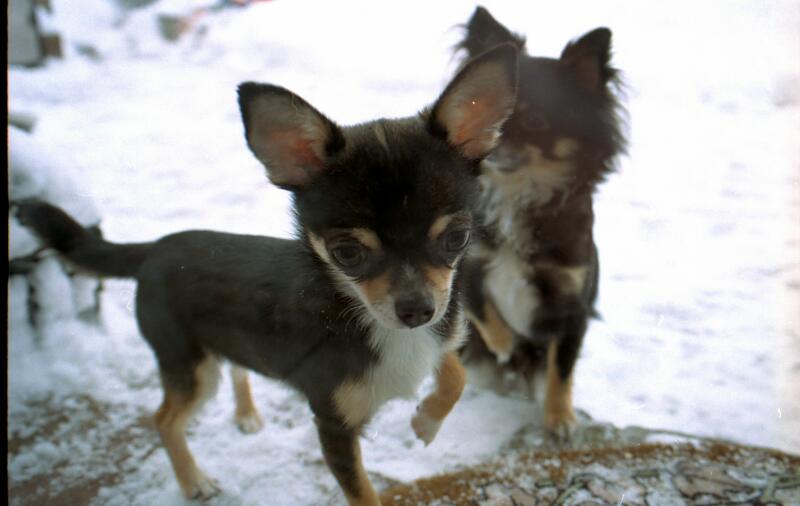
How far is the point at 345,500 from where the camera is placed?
163 centimetres

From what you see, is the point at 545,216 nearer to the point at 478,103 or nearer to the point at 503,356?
the point at 503,356

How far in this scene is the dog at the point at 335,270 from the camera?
3.86ft

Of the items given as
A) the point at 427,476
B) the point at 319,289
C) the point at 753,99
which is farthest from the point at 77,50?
the point at 753,99

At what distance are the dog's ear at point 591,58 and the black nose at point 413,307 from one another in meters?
0.84

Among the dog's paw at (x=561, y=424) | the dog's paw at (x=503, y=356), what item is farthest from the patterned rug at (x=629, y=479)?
the dog's paw at (x=503, y=356)

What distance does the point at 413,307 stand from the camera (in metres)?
1.15

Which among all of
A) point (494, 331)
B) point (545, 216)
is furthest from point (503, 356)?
point (545, 216)

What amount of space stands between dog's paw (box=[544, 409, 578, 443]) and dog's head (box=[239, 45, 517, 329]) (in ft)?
3.02

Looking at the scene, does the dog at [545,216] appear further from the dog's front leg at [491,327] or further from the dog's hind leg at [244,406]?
the dog's hind leg at [244,406]

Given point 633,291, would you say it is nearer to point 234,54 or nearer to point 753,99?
point 753,99

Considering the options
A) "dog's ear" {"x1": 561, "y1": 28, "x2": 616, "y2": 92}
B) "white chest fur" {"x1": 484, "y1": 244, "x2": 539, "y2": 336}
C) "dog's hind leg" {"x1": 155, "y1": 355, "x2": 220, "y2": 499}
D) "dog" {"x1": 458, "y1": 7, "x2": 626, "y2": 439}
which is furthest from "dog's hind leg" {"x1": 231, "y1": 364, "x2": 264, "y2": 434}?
"dog's ear" {"x1": 561, "y1": 28, "x2": 616, "y2": 92}

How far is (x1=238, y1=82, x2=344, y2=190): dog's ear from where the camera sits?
1.11 m

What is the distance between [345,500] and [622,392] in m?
0.87

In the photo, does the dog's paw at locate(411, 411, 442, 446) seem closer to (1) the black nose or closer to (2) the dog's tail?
(1) the black nose
